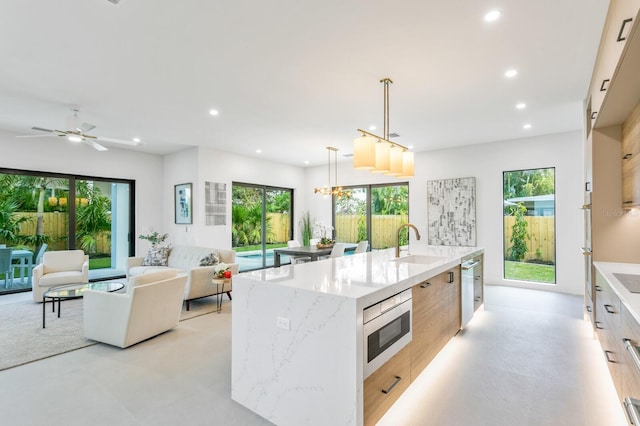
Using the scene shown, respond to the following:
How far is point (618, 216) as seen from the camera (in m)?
3.02

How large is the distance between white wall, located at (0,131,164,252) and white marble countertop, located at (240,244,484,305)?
5816 mm

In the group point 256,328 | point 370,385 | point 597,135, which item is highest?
point 597,135

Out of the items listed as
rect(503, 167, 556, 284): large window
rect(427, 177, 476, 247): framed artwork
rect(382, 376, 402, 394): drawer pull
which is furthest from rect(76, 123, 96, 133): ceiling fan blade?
rect(503, 167, 556, 284): large window

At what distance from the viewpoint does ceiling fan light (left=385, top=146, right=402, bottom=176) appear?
3375 millimetres

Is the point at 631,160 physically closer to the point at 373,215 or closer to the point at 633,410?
the point at 633,410

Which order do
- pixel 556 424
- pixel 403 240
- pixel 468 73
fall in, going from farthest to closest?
pixel 403 240
pixel 468 73
pixel 556 424

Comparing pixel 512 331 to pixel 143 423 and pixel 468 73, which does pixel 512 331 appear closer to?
pixel 468 73

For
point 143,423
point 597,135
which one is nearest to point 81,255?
point 143,423

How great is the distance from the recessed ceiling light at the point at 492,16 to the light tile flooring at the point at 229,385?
2.82 m

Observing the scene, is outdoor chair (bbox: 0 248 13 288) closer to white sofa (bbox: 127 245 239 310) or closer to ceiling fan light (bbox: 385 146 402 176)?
white sofa (bbox: 127 245 239 310)

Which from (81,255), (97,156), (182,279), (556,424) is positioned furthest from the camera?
(97,156)

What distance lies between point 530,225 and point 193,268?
5972 millimetres

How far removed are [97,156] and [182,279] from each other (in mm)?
4583

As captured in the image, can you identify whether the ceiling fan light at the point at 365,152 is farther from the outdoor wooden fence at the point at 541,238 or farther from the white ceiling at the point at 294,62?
the outdoor wooden fence at the point at 541,238
